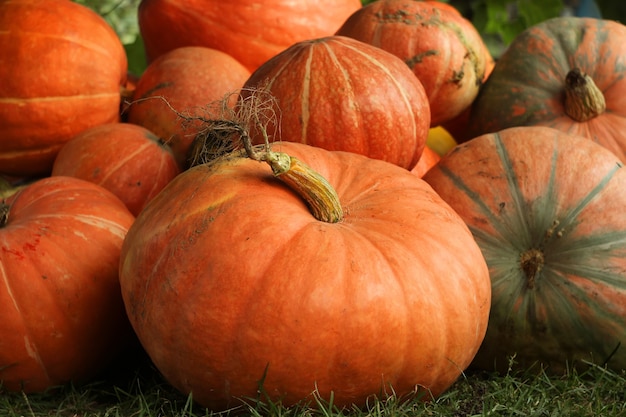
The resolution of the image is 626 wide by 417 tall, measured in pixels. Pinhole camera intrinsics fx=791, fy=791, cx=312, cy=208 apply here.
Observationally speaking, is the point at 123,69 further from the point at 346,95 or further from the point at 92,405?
the point at 92,405

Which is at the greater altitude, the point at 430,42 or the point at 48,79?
the point at 430,42

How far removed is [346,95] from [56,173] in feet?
3.70

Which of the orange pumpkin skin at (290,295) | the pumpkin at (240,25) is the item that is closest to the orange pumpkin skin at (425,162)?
the pumpkin at (240,25)

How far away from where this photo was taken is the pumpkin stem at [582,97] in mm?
2701

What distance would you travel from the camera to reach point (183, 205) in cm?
179

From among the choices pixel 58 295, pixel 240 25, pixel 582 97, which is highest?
pixel 582 97

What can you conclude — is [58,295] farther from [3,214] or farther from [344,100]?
[344,100]

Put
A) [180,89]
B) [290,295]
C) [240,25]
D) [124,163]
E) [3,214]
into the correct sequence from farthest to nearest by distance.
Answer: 1. [240,25]
2. [180,89]
3. [124,163]
4. [3,214]
5. [290,295]

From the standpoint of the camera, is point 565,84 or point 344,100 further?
point 565,84

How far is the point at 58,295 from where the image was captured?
6.60 ft

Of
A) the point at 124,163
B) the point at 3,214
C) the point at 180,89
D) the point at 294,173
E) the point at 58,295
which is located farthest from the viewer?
the point at 180,89

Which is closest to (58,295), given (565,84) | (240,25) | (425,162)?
(425,162)

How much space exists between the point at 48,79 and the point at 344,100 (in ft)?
3.82

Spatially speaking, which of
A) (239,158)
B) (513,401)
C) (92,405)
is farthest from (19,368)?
(513,401)
